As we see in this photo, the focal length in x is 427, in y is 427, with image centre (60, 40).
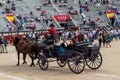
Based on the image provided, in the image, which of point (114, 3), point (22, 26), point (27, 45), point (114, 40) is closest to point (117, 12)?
point (114, 3)

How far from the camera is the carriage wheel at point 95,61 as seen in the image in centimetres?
1805

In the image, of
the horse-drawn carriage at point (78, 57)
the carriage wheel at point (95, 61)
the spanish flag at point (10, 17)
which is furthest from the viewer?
the spanish flag at point (10, 17)

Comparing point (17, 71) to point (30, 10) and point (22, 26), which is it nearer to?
point (22, 26)

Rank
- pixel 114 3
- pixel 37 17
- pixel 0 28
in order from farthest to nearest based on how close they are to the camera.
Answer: pixel 114 3 → pixel 37 17 → pixel 0 28

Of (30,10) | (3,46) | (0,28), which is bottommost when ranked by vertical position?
(3,46)

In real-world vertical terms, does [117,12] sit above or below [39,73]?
above

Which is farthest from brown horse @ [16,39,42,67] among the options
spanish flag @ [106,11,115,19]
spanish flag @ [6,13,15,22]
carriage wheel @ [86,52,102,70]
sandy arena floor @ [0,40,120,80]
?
spanish flag @ [106,11,115,19]

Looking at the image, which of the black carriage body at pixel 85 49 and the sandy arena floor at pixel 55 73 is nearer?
the sandy arena floor at pixel 55 73

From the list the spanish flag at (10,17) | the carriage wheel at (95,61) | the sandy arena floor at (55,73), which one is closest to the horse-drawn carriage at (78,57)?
the carriage wheel at (95,61)

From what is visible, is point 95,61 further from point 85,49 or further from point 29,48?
point 29,48

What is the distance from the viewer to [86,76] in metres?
16.5

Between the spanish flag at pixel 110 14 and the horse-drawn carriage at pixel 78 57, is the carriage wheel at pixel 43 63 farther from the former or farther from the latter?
the spanish flag at pixel 110 14

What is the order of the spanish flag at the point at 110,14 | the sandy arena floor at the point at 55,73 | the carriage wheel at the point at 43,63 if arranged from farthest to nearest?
the spanish flag at the point at 110,14 → the carriage wheel at the point at 43,63 → the sandy arena floor at the point at 55,73

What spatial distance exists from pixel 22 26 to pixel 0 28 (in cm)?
247
